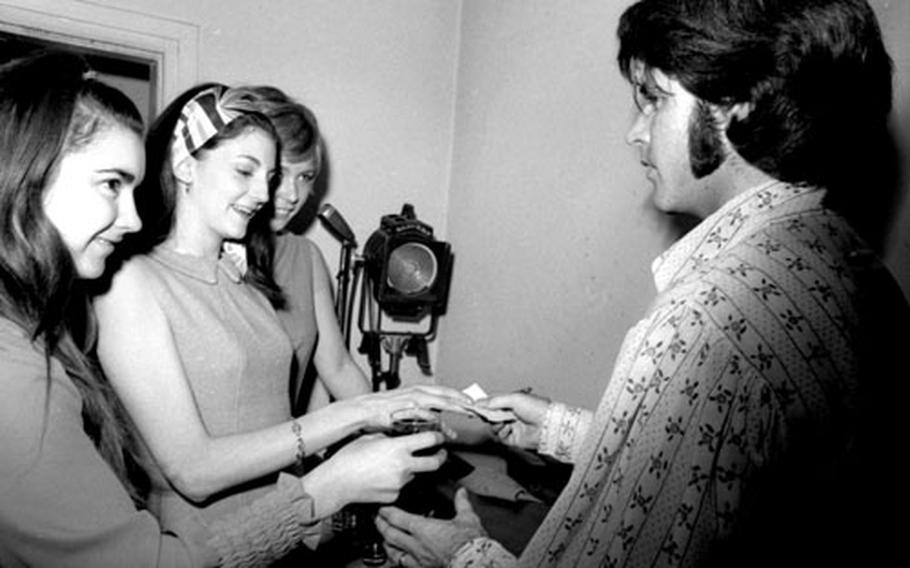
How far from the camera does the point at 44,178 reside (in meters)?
1.08

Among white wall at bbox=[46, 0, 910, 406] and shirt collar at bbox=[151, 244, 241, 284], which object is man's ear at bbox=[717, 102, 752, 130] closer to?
white wall at bbox=[46, 0, 910, 406]

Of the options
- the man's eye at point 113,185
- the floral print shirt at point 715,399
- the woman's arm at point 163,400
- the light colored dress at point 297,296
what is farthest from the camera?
the light colored dress at point 297,296

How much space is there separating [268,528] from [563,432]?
27.3 inches

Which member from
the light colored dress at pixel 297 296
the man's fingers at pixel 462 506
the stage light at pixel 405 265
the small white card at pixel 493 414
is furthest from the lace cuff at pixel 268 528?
the stage light at pixel 405 265

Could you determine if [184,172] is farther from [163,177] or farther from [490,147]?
[490,147]

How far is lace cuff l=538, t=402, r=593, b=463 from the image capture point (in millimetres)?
1525

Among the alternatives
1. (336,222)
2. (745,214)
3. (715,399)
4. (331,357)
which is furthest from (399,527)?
(336,222)

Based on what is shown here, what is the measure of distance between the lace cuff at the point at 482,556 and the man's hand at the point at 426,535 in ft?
0.11

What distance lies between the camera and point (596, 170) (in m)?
2.16

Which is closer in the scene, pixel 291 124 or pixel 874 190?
pixel 874 190

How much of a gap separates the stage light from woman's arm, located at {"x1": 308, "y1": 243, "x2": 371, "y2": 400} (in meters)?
0.21

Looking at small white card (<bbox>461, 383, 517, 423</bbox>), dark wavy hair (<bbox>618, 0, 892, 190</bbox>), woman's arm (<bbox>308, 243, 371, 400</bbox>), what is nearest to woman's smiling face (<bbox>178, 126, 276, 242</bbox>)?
woman's arm (<bbox>308, 243, 371, 400</bbox>)

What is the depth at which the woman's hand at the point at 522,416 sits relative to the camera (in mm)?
1580

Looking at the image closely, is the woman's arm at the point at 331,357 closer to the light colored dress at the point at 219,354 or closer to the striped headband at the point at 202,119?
the light colored dress at the point at 219,354
